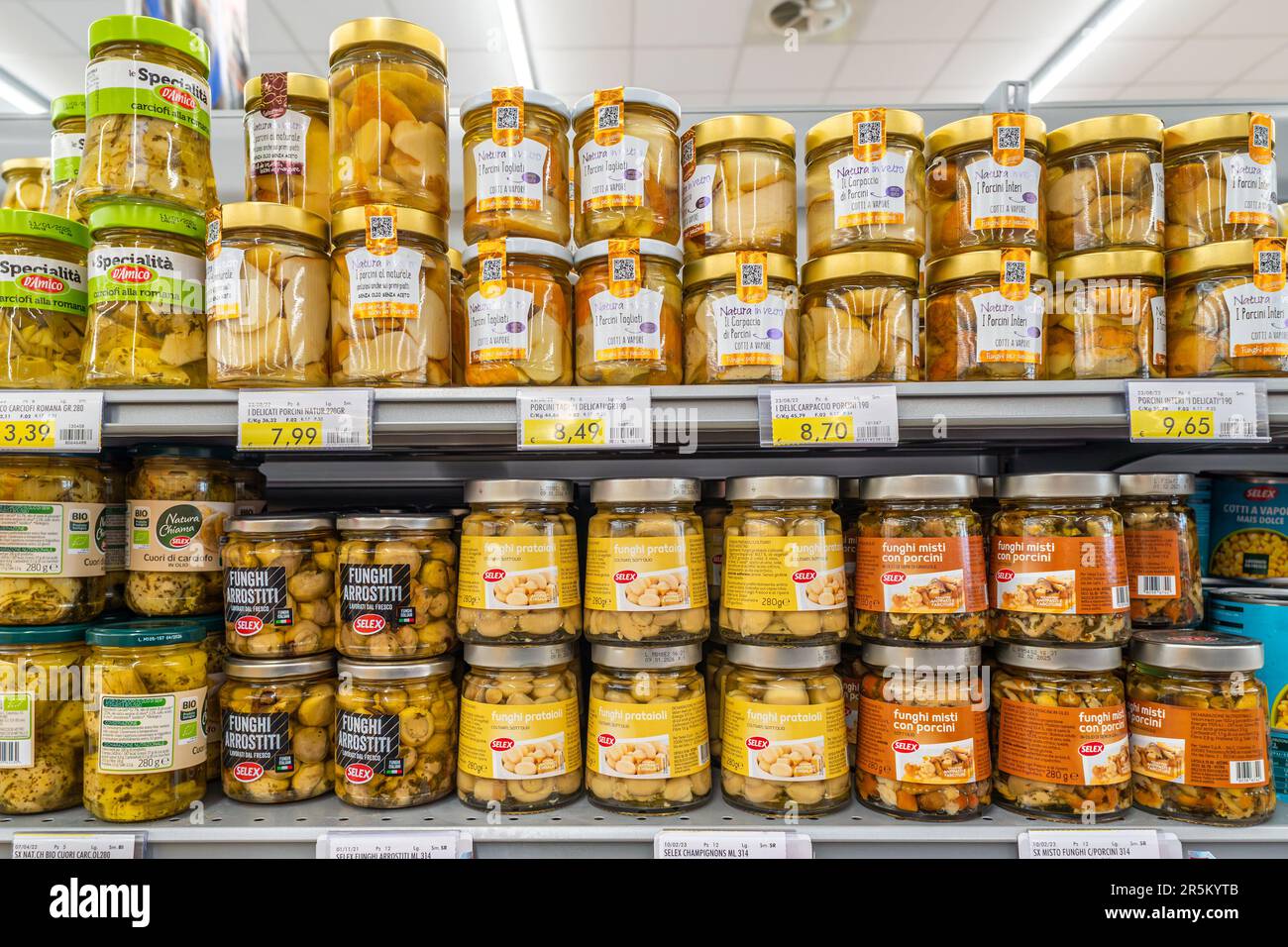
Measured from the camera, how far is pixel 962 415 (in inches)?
38.1

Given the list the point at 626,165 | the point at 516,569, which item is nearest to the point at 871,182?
the point at 626,165

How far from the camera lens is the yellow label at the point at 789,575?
1003 millimetres

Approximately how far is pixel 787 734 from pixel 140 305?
1.01 meters

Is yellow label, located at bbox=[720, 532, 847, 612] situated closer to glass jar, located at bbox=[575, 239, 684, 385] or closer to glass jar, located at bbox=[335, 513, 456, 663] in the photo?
glass jar, located at bbox=[575, 239, 684, 385]

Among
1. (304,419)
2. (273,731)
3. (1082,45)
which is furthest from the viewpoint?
(1082,45)

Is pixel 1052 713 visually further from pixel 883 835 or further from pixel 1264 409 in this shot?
pixel 1264 409

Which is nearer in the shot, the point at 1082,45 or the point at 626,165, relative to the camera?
the point at 626,165

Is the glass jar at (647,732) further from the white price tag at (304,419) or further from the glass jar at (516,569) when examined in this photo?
the white price tag at (304,419)

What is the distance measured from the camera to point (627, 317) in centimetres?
100

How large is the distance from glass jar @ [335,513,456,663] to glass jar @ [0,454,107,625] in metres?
0.36

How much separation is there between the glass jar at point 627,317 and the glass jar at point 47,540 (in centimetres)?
73

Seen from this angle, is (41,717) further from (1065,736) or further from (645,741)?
(1065,736)

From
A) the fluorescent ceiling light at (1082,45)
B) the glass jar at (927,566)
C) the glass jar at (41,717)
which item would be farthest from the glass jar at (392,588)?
the fluorescent ceiling light at (1082,45)
